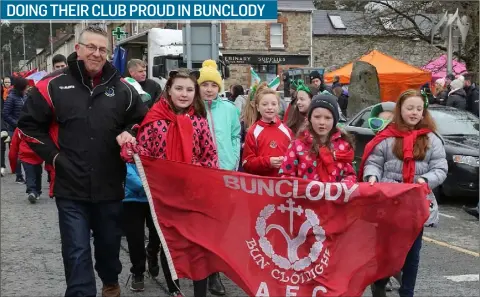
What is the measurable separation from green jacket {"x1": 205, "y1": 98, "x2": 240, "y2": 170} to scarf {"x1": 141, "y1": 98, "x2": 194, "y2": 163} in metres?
0.84

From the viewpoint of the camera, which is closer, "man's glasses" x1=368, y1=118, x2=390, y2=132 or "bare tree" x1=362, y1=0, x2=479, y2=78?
"man's glasses" x1=368, y1=118, x2=390, y2=132

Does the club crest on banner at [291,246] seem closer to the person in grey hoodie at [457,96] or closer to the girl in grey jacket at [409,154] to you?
the girl in grey jacket at [409,154]

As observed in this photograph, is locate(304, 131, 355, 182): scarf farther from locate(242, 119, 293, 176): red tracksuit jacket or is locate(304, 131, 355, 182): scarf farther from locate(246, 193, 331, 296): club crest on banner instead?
locate(242, 119, 293, 176): red tracksuit jacket

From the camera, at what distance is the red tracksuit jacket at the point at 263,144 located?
6.35 m

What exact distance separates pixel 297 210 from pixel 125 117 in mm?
1422

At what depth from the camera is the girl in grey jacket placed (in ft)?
18.1

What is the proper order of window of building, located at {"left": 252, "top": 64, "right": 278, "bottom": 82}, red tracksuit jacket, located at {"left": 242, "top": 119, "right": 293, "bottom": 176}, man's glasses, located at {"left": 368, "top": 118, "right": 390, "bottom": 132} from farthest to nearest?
window of building, located at {"left": 252, "top": 64, "right": 278, "bottom": 82} < red tracksuit jacket, located at {"left": 242, "top": 119, "right": 293, "bottom": 176} < man's glasses, located at {"left": 368, "top": 118, "right": 390, "bottom": 132}

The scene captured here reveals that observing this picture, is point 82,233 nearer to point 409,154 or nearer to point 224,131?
point 224,131

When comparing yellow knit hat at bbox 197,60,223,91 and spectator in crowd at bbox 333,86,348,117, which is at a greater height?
yellow knit hat at bbox 197,60,223,91

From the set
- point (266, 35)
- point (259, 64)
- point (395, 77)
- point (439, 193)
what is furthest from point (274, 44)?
point (439, 193)

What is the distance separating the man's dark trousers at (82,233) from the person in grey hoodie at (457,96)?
37.2 feet

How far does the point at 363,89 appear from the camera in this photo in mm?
23031

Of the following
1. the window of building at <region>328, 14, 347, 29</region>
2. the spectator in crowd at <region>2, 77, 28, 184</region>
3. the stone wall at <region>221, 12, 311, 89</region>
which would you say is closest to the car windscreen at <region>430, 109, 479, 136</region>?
the spectator in crowd at <region>2, 77, 28, 184</region>

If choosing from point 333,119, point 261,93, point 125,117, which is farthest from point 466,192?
point 125,117
